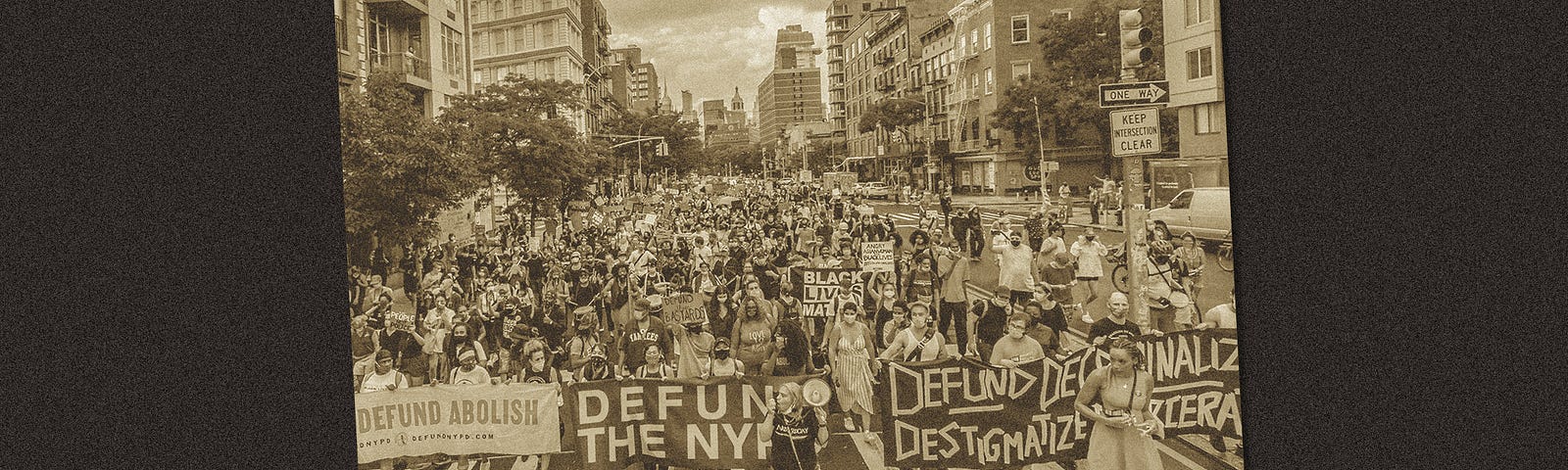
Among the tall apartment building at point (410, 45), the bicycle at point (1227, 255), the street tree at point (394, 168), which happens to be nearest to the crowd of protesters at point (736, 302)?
the bicycle at point (1227, 255)

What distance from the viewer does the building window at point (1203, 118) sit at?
519 cm

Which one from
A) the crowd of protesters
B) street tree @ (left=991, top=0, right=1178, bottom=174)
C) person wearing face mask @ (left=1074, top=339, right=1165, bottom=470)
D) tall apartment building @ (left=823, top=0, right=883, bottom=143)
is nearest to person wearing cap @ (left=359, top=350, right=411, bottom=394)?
the crowd of protesters

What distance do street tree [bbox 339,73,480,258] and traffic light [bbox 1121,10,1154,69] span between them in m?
3.88

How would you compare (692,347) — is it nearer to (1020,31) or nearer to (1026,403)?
(1026,403)

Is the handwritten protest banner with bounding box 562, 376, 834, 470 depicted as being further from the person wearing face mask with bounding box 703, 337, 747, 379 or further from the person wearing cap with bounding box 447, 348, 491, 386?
the person wearing cap with bounding box 447, 348, 491, 386

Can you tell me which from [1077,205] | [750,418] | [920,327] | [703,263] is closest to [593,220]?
[703,263]

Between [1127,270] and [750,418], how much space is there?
235cm

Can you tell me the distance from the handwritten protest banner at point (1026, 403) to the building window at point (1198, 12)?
1756 mm

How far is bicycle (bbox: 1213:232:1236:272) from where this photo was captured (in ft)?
17.1

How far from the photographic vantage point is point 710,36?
5.69m

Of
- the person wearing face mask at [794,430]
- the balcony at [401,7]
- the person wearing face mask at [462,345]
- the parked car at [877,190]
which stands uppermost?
the balcony at [401,7]

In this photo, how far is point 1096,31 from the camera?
5340 mm

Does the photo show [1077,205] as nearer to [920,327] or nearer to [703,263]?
[920,327]

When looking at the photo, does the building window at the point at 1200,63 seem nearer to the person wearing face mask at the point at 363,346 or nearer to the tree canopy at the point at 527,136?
the tree canopy at the point at 527,136
